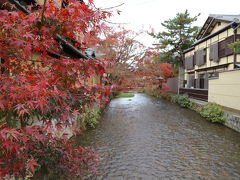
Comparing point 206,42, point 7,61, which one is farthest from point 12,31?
point 206,42

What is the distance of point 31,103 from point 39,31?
4.20 feet

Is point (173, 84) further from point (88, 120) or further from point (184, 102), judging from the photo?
point (88, 120)

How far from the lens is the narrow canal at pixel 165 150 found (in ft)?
14.7

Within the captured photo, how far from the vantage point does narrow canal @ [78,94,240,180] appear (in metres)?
4.47

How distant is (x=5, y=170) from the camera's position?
6.16ft

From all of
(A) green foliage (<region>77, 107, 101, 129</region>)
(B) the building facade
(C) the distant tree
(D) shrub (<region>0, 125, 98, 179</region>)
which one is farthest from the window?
(D) shrub (<region>0, 125, 98, 179</region>)

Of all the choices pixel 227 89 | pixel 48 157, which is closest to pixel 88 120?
pixel 48 157

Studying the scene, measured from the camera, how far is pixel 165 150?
5957 mm

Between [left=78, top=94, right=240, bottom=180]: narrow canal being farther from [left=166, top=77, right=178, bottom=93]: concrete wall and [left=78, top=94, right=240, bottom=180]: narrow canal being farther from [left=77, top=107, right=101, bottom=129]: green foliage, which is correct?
[left=166, top=77, right=178, bottom=93]: concrete wall

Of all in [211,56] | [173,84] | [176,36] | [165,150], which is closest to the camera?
[165,150]

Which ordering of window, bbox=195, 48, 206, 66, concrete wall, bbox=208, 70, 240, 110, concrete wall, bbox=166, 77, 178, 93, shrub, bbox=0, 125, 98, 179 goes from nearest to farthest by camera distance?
shrub, bbox=0, 125, 98, 179 → concrete wall, bbox=208, 70, 240, 110 → window, bbox=195, 48, 206, 66 → concrete wall, bbox=166, 77, 178, 93

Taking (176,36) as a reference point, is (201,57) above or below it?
below

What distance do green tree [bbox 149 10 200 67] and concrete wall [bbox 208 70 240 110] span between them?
10.7 meters

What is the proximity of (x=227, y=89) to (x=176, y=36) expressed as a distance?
1317cm
